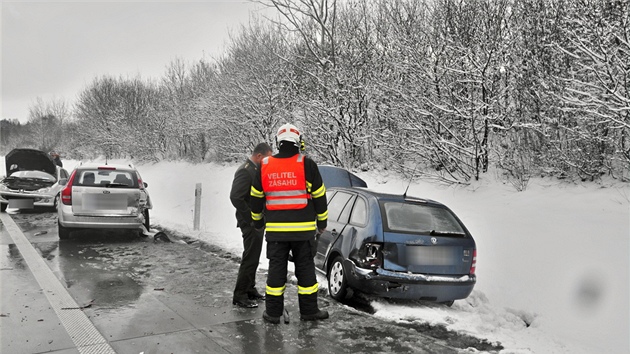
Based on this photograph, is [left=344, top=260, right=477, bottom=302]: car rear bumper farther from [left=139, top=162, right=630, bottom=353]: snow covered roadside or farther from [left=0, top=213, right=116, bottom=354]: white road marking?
[left=0, top=213, right=116, bottom=354]: white road marking

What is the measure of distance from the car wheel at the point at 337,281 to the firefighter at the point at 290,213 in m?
0.81

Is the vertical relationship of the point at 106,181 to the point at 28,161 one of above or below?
below

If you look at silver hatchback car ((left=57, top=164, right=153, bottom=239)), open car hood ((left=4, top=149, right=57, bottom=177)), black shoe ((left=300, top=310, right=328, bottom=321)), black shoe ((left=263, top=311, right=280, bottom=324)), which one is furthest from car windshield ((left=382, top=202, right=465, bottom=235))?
open car hood ((left=4, top=149, right=57, bottom=177))

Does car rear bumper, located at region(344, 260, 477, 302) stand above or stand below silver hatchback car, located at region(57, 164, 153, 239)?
below

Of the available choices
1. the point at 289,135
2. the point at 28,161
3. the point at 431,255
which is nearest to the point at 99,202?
the point at 289,135

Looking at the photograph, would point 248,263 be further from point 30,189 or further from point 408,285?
point 30,189

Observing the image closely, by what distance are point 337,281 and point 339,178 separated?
3.02 m

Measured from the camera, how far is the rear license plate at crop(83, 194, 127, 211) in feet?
28.4

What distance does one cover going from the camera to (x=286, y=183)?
461 cm

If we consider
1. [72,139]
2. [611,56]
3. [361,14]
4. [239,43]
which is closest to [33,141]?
[72,139]

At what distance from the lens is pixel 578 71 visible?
8.88m

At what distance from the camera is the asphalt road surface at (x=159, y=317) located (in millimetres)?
4047

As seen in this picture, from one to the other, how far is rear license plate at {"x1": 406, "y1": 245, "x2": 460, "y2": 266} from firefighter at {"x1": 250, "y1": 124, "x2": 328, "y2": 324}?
45.4 inches

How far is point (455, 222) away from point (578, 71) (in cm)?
527
